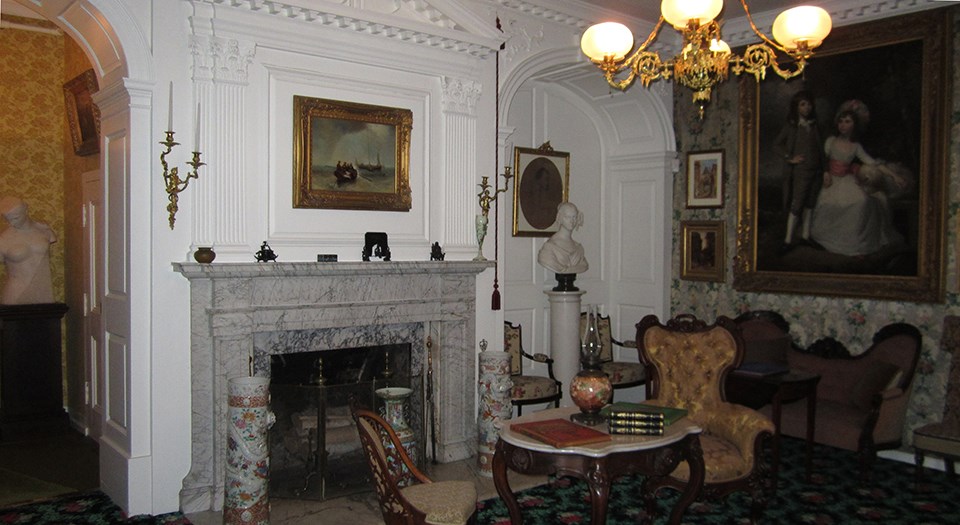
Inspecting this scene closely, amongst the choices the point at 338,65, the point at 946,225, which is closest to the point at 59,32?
the point at 338,65

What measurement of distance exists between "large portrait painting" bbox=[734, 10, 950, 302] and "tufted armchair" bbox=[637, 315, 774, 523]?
215 centimetres

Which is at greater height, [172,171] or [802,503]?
[172,171]

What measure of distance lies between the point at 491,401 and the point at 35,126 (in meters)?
4.84

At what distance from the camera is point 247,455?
4371 mm

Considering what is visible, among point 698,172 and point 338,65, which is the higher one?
point 338,65

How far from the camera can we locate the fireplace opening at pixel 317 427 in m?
4.86

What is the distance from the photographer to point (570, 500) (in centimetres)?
491

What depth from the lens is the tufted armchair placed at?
4.14m

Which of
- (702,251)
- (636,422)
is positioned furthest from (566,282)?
(636,422)

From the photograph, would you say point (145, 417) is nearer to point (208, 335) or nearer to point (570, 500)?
point (208, 335)

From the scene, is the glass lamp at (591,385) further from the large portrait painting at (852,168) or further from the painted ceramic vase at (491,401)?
the large portrait painting at (852,168)

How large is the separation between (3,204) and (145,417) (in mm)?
3060

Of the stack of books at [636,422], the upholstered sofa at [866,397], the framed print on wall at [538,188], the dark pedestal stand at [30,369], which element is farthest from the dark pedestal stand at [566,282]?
the dark pedestal stand at [30,369]

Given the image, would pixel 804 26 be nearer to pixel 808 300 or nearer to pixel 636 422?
pixel 636 422
